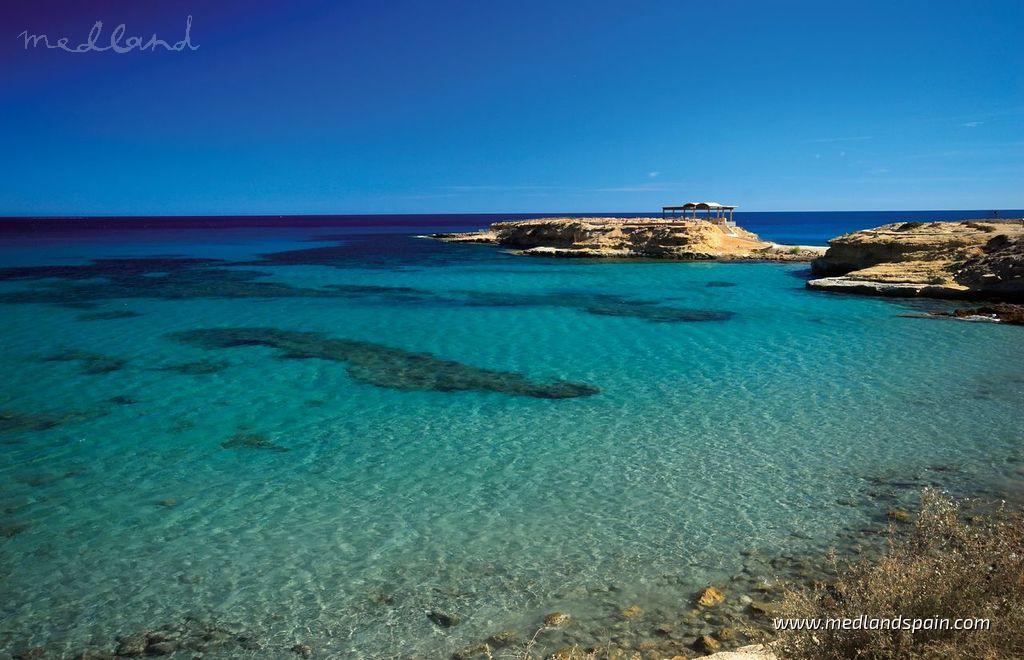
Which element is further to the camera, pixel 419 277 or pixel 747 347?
pixel 419 277

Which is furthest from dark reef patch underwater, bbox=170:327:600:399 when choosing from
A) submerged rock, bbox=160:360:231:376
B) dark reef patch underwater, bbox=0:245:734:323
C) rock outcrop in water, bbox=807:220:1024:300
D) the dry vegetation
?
rock outcrop in water, bbox=807:220:1024:300

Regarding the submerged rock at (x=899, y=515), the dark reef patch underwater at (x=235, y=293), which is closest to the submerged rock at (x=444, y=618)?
the submerged rock at (x=899, y=515)

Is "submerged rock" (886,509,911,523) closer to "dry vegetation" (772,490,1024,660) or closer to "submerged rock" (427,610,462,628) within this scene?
"dry vegetation" (772,490,1024,660)

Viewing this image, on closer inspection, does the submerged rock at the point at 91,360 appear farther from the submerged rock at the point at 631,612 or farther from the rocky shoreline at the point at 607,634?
the submerged rock at the point at 631,612

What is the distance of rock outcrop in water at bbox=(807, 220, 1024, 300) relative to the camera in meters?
23.6

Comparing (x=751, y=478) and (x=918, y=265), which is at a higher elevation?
(x=918, y=265)

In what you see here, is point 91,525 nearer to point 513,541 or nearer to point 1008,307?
point 513,541

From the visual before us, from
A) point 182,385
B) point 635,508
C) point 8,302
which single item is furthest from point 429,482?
point 8,302

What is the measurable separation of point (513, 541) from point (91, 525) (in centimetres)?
477

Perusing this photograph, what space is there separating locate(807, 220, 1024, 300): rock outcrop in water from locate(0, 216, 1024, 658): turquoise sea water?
6245mm

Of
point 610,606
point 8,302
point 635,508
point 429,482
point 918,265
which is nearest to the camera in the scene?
point 610,606

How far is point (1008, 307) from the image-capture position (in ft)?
69.5

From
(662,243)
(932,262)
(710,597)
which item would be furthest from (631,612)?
(662,243)

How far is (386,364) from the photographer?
14.8m
